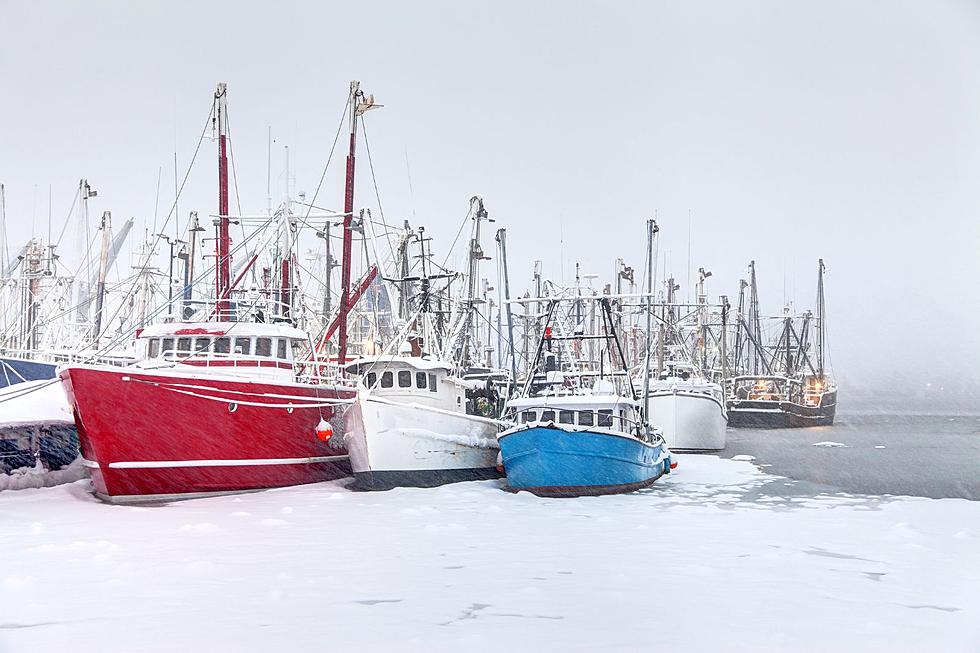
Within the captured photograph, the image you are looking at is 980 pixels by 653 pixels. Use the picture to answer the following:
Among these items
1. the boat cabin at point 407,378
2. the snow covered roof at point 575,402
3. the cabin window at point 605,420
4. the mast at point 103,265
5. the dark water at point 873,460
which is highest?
the mast at point 103,265

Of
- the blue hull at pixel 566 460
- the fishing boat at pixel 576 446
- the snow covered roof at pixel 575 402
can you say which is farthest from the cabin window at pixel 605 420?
the blue hull at pixel 566 460

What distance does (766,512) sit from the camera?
1681 centimetres

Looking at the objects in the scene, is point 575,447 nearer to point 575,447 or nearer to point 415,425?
point 575,447

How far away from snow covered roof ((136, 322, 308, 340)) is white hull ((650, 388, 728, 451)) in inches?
773

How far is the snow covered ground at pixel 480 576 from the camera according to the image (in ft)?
26.0

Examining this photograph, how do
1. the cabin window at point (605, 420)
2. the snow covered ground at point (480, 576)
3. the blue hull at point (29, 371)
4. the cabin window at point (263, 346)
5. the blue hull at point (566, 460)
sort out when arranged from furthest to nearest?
the blue hull at point (29, 371)
the cabin window at point (263, 346)
the cabin window at point (605, 420)
the blue hull at point (566, 460)
the snow covered ground at point (480, 576)

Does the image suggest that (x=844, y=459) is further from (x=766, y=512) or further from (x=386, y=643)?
(x=386, y=643)

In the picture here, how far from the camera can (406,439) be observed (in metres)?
19.7

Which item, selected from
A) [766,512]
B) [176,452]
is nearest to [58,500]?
[176,452]

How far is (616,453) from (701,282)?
133 feet

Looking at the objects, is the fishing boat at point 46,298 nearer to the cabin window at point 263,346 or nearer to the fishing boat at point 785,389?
the cabin window at point 263,346

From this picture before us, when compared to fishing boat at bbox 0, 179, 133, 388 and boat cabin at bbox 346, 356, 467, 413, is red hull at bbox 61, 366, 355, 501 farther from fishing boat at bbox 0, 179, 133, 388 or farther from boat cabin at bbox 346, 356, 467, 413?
fishing boat at bbox 0, 179, 133, 388

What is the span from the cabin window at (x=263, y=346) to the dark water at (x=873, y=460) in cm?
1403

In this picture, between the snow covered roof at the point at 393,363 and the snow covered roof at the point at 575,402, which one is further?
the snow covered roof at the point at 393,363
